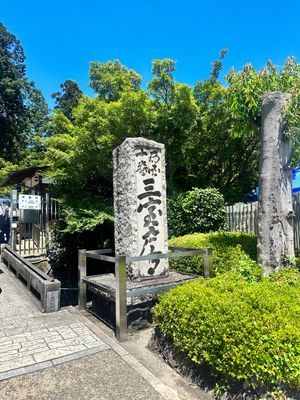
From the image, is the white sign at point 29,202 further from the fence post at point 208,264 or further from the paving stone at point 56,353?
the paving stone at point 56,353

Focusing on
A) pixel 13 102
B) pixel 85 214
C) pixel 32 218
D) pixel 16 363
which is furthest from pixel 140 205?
pixel 13 102

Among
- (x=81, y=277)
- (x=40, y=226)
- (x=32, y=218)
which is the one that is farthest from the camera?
(x=40, y=226)

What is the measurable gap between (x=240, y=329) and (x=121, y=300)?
6.08ft

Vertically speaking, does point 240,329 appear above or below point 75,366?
above

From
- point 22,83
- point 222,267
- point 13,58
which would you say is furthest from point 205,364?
point 13,58

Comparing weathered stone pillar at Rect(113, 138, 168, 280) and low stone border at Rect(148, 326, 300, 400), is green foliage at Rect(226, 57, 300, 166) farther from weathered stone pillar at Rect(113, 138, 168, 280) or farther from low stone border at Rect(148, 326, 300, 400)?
low stone border at Rect(148, 326, 300, 400)

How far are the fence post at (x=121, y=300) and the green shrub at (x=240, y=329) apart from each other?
0.51 m

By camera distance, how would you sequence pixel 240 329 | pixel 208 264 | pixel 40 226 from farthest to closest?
pixel 40 226 < pixel 208 264 < pixel 240 329

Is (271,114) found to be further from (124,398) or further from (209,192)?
(124,398)

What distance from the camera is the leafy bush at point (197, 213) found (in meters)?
9.45

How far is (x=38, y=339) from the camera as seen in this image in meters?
4.07

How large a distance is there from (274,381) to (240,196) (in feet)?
Answer: 34.6

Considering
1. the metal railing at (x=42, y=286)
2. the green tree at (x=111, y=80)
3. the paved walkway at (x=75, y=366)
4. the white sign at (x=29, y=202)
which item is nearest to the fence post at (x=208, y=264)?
the paved walkway at (x=75, y=366)

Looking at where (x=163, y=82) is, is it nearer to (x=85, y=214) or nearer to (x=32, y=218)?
(x=85, y=214)
